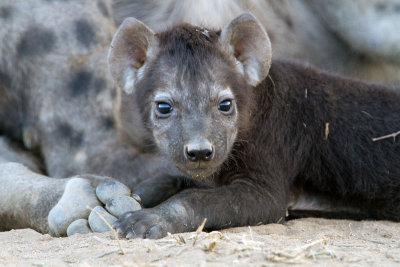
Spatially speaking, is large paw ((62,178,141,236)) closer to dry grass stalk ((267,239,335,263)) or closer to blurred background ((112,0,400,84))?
dry grass stalk ((267,239,335,263))

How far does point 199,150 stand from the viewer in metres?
2.71

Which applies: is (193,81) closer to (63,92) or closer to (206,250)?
(206,250)

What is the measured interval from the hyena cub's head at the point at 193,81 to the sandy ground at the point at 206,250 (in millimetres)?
423

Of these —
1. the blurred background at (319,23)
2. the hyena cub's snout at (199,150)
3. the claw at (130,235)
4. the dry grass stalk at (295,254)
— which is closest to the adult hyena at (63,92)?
the blurred background at (319,23)

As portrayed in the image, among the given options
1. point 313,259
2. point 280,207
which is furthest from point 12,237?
point 313,259

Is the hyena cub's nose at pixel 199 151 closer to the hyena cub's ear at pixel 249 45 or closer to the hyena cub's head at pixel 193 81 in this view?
the hyena cub's head at pixel 193 81

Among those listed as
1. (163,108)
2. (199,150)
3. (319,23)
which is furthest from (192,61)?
(319,23)

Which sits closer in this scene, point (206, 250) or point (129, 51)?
point (206, 250)

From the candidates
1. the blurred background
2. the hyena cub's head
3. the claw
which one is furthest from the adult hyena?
the claw

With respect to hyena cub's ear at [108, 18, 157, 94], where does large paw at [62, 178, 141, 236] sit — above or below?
below

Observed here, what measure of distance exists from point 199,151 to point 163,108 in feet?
1.32

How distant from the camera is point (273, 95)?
11.0ft

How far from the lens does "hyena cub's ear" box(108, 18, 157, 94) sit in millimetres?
3227

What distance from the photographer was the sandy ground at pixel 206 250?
6.90 feet
